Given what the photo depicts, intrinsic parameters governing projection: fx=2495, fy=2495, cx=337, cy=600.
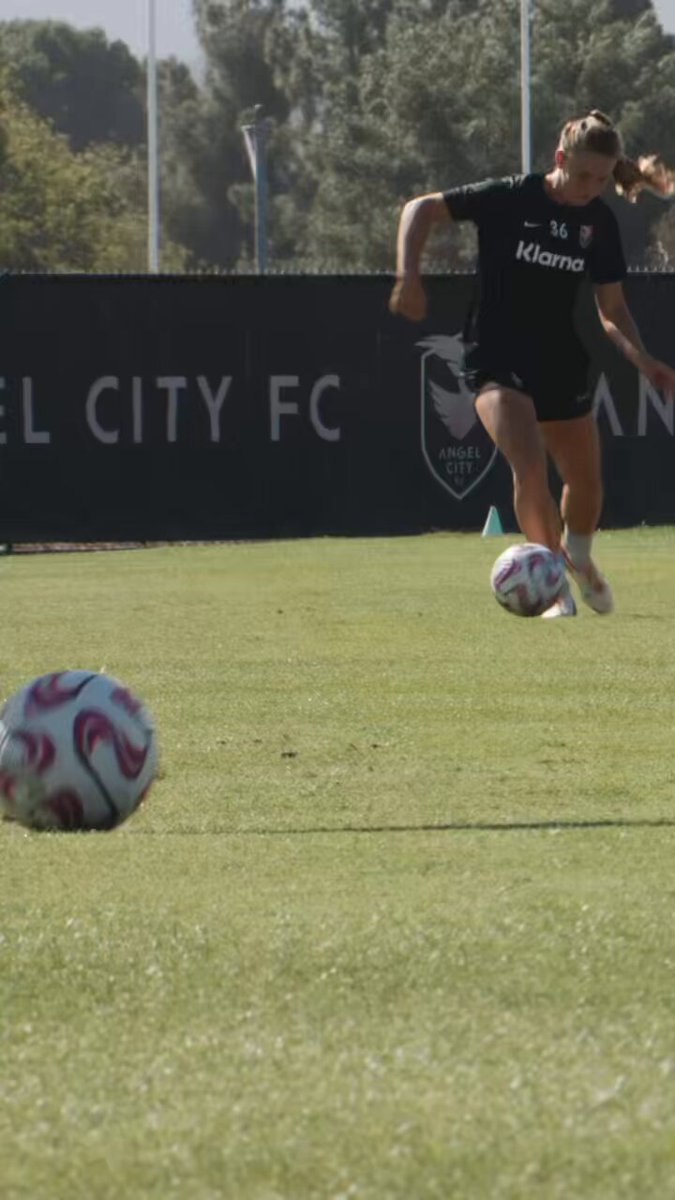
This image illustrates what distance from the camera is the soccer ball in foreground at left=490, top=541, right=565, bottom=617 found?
12188 millimetres

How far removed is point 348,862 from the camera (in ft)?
20.1

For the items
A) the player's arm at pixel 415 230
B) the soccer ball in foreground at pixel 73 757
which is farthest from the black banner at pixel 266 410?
the soccer ball in foreground at pixel 73 757

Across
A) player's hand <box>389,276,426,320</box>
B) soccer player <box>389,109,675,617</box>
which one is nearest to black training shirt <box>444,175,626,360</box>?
soccer player <box>389,109,675,617</box>

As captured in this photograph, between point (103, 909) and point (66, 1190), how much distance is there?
6.46ft

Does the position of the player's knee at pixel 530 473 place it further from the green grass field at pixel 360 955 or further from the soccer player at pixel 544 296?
the green grass field at pixel 360 955

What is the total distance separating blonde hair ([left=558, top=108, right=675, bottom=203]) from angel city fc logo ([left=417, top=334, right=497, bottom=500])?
1243 centimetres

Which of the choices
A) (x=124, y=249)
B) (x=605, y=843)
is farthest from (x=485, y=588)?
(x=124, y=249)

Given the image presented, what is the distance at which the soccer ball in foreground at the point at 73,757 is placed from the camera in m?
6.25

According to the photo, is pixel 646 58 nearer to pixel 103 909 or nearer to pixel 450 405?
pixel 450 405

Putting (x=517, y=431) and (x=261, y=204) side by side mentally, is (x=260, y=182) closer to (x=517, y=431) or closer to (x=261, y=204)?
(x=261, y=204)

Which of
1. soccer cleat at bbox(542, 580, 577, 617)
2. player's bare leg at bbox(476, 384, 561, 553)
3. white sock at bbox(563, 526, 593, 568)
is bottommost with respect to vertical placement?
soccer cleat at bbox(542, 580, 577, 617)

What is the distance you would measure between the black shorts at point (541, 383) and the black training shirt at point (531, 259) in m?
0.08

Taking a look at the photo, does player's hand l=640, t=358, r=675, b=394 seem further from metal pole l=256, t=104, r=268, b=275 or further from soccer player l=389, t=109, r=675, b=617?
metal pole l=256, t=104, r=268, b=275

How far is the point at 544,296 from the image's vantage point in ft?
37.7
